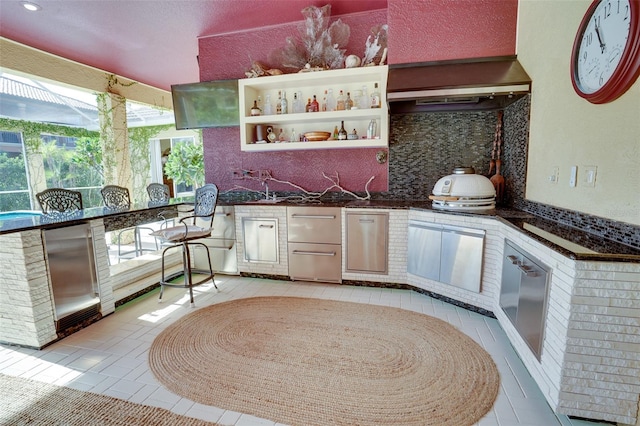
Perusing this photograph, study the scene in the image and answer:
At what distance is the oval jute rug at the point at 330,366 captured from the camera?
1610 millimetres

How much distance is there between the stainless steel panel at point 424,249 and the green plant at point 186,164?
574 cm

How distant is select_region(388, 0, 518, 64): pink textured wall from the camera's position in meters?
2.85

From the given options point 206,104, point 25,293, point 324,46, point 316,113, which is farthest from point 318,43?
point 25,293

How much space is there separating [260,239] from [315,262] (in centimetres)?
68

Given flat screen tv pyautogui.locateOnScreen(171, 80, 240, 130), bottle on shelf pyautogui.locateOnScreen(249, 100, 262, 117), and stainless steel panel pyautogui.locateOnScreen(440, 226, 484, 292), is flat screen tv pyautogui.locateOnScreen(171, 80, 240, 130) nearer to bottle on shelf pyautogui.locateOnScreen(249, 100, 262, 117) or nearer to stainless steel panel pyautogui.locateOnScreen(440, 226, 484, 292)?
bottle on shelf pyautogui.locateOnScreen(249, 100, 262, 117)

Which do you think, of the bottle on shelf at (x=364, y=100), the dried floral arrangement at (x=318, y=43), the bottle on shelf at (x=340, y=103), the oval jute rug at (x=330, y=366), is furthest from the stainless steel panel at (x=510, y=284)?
the dried floral arrangement at (x=318, y=43)

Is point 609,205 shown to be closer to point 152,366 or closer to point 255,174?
point 152,366

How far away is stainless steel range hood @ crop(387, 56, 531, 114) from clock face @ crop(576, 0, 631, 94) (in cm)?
75

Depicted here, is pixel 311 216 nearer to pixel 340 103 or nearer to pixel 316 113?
pixel 316 113

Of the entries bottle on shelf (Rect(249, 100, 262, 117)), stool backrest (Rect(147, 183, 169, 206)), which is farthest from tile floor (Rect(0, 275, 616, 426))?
bottle on shelf (Rect(249, 100, 262, 117))

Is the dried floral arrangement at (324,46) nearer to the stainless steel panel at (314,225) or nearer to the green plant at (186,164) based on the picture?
the stainless steel panel at (314,225)

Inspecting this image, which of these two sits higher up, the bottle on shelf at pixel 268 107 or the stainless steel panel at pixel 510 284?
the bottle on shelf at pixel 268 107

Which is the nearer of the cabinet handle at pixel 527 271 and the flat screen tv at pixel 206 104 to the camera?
the cabinet handle at pixel 527 271

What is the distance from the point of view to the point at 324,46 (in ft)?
11.2
